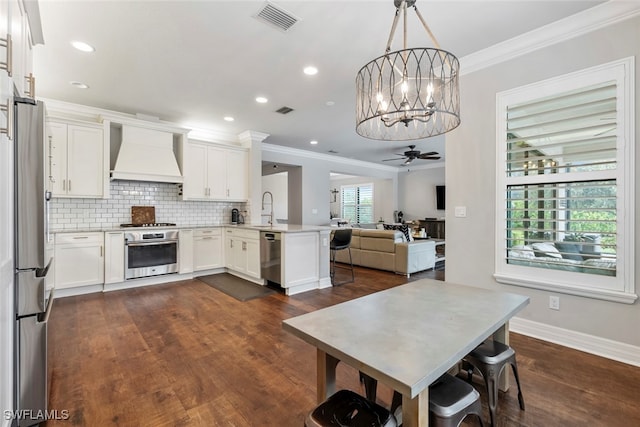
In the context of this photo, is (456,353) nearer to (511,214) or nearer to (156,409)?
(156,409)

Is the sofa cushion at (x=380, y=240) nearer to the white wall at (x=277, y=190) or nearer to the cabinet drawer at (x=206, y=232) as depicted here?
the cabinet drawer at (x=206, y=232)

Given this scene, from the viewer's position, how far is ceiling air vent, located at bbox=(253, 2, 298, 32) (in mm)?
2229

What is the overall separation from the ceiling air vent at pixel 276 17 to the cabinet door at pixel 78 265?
12.4 feet

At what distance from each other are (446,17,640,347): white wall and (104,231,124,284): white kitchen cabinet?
14.6 ft

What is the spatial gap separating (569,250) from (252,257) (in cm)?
390

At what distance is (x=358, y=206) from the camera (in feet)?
37.8

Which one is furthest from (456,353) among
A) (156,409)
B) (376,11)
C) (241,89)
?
(241,89)

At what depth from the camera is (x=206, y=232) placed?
205 inches

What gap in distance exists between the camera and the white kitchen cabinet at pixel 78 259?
12.7 ft

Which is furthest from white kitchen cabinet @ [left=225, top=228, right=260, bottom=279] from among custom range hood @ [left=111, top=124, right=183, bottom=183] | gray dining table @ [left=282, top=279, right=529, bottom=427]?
gray dining table @ [left=282, top=279, right=529, bottom=427]

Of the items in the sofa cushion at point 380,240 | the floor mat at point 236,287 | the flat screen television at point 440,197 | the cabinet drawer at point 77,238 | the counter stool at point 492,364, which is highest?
the flat screen television at point 440,197

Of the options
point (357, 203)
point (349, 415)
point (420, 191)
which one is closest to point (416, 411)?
point (349, 415)

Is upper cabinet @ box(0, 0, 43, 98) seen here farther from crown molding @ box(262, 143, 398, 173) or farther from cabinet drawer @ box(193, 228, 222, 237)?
crown molding @ box(262, 143, 398, 173)

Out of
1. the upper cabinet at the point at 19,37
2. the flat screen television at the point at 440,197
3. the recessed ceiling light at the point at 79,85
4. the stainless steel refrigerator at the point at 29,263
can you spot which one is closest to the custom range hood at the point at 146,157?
the recessed ceiling light at the point at 79,85
